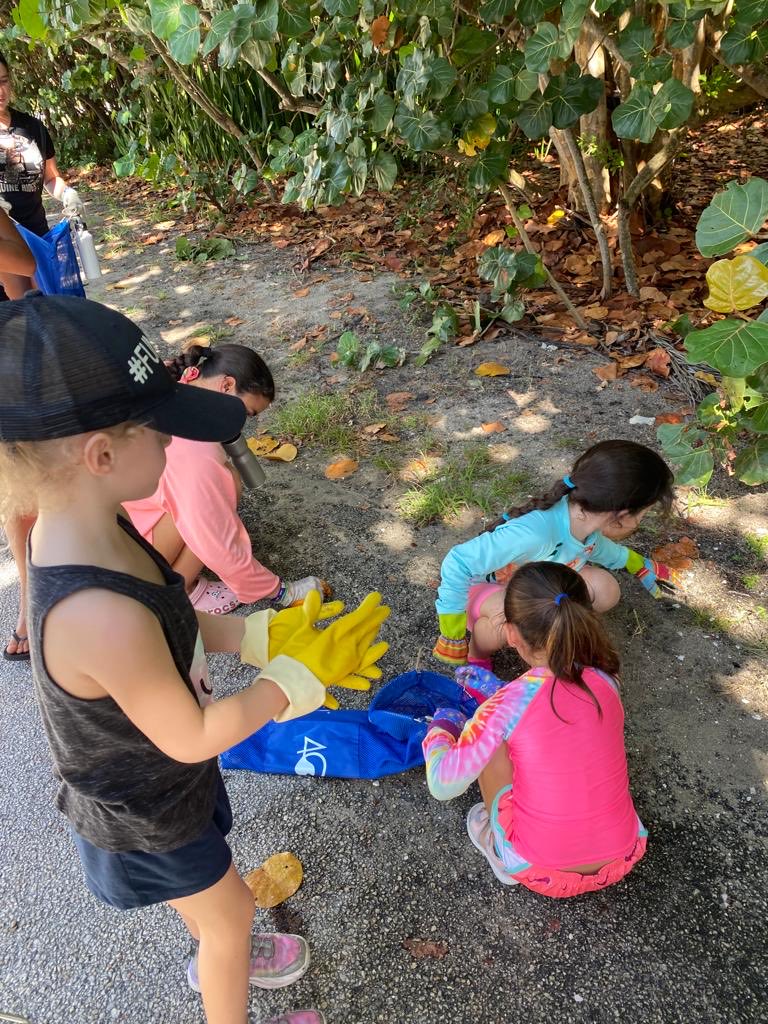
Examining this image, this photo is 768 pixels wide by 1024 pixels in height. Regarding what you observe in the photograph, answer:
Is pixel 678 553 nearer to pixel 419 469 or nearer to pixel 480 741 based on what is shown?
pixel 419 469

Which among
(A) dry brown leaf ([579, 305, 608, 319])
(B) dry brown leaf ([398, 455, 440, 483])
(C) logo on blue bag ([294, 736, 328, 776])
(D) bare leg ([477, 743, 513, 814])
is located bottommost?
(C) logo on blue bag ([294, 736, 328, 776])

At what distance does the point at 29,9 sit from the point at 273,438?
265 cm

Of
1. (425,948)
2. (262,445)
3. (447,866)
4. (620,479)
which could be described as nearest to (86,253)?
(262,445)

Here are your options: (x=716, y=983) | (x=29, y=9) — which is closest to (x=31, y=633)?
(x=716, y=983)

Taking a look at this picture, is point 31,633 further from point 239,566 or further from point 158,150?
point 158,150

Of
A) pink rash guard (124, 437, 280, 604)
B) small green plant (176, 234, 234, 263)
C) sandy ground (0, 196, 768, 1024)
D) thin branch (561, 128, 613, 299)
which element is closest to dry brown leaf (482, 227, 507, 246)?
thin branch (561, 128, 613, 299)

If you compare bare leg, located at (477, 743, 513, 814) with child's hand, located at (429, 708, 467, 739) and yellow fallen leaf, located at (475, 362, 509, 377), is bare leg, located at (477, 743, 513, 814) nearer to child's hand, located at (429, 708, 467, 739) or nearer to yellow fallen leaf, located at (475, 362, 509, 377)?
child's hand, located at (429, 708, 467, 739)

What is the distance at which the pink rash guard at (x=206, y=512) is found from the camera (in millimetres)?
1958

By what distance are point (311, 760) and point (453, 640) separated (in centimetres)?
50

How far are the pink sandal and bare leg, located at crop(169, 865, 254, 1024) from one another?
3.77ft

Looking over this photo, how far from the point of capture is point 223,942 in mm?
1190

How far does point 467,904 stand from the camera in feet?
5.01

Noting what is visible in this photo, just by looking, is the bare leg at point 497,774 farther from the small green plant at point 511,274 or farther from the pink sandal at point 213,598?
the small green plant at point 511,274

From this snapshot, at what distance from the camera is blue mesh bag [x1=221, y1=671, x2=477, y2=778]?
1775 millimetres
